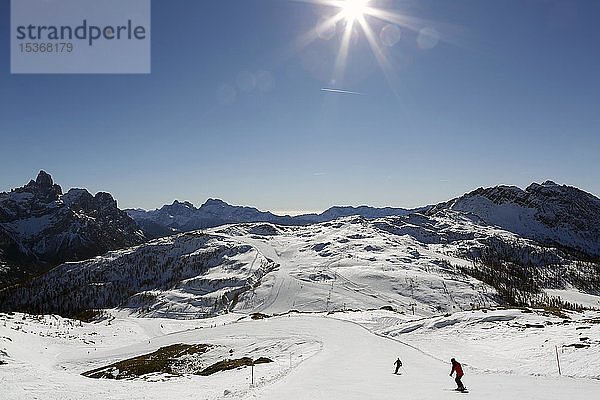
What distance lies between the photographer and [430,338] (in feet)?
199

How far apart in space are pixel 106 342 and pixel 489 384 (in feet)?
237

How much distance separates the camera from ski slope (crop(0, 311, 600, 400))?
2770 centimetres

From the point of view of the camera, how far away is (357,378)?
33.1m

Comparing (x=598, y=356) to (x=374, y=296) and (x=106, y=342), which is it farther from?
(x=374, y=296)

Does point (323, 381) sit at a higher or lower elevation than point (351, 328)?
higher

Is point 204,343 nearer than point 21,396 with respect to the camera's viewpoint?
No

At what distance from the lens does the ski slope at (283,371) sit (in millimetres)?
27703

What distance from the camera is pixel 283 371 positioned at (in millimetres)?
37656

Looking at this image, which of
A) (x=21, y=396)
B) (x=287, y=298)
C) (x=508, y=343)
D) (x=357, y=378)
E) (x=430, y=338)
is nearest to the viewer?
(x=21, y=396)

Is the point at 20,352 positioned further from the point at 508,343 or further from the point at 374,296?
the point at 374,296

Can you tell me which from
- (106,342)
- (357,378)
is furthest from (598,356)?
(106,342)

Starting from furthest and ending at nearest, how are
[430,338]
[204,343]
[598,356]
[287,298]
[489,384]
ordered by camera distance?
[287,298] < [204,343] < [430,338] < [598,356] < [489,384]

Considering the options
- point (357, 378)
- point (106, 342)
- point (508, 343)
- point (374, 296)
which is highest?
point (357, 378)

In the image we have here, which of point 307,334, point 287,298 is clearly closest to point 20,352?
point 307,334
